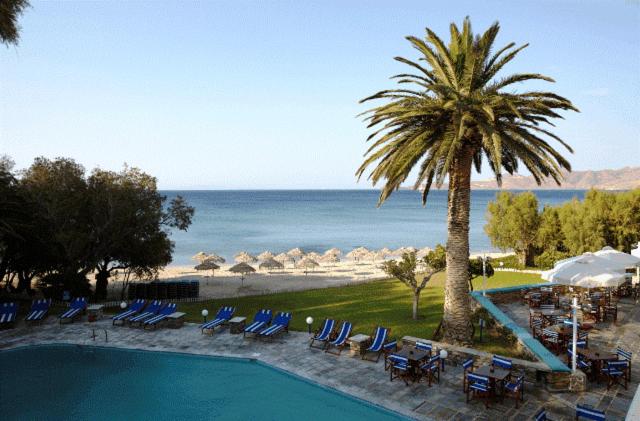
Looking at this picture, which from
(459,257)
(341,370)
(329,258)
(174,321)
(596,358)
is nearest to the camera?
(596,358)

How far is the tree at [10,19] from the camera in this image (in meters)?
11.1

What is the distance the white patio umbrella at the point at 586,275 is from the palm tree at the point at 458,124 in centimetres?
298

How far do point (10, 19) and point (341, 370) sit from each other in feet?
44.2

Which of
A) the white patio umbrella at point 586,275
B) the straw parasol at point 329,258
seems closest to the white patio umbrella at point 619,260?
the white patio umbrella at point 586,275

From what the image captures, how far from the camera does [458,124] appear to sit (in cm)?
1240

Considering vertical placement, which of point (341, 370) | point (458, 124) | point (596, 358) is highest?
point (458, 124)

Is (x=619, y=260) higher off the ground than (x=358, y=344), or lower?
higher

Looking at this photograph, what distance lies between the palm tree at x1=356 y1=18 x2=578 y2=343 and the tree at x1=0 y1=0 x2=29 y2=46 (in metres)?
10.1

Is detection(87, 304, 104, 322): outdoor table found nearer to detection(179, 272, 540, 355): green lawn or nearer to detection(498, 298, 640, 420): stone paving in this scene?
detection(179, 272, 540, 355): green lawn

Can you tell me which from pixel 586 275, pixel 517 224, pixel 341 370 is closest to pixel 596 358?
pixel 586 275

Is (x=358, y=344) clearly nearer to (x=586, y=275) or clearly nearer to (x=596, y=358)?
(x=596, y=358)

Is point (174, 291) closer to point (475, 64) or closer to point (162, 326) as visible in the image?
point (162, 326)

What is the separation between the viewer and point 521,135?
12.3 meters

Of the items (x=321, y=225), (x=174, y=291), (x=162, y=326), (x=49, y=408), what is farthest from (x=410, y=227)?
(x=49, y=408)
